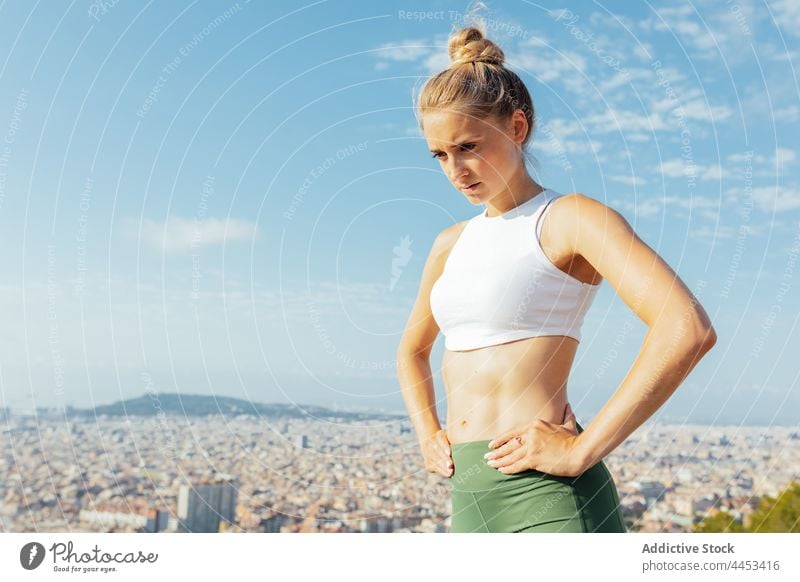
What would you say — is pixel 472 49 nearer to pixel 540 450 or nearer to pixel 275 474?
pixel 540 450

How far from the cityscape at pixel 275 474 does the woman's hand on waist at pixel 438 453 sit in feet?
2.22

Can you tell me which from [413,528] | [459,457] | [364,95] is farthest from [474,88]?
[413,528]

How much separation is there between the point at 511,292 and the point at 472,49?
0.75m

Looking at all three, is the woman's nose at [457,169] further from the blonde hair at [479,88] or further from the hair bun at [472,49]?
the hair bun at [472,49]

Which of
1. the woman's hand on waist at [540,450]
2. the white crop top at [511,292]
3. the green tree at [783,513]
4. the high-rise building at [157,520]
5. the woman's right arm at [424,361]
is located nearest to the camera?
the woman's hand on waist at [540,450]

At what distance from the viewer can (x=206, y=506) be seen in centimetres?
306

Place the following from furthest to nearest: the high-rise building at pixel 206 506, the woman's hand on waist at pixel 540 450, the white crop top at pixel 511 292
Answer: the high-rise building at pixel 206 506 → the white crop top at pixel 511 292 → the woman's hand on waist at pixel 540 450

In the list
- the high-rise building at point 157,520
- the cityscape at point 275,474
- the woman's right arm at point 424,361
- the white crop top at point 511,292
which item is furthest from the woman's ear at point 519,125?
the high-rise building at point 157,520

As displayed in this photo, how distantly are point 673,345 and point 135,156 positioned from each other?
3026 mm

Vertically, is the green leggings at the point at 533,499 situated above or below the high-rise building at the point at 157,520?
above

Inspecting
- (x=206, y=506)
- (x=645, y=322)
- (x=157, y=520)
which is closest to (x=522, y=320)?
(x=645, y=322)

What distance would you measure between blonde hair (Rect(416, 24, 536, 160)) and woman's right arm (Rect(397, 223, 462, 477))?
425mm

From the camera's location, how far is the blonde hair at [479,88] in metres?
1.88
